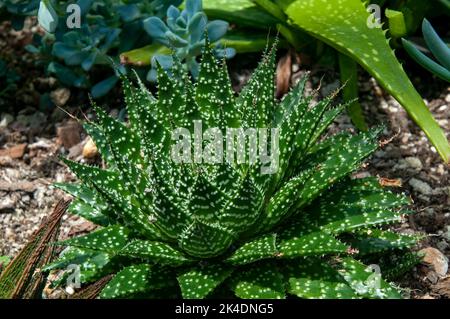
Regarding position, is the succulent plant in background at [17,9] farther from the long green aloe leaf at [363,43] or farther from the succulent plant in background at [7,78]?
the long green aloe leaf at [363,43]

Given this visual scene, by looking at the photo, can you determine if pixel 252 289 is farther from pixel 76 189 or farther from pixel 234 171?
pixel 76 189

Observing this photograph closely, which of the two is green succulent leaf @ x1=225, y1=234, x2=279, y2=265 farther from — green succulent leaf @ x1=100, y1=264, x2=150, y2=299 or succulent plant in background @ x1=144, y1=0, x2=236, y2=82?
succulent plant in background @ x1=144, y1=0, x2=236, y2=82

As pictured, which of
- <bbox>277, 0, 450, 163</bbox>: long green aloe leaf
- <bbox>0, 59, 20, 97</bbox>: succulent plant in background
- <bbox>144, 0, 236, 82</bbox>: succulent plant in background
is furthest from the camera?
<bbox>0, 59, 20, 97</bbox>: succulent plant in background

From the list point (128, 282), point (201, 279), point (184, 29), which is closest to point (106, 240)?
point (128, 282)

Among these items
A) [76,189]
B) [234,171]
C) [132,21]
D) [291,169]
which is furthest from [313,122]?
[132,21]

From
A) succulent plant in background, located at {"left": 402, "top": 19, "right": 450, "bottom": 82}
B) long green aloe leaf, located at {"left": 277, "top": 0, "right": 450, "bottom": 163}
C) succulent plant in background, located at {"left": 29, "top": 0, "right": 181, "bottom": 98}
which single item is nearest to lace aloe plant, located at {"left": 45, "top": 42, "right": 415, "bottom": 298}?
long green aloe leaf, located at {"left": 277, "top": 0, "right": 450, "bottom": 163}

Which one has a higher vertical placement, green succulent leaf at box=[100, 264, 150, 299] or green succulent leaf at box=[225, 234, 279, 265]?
green succulent leaf at box=[225, 234, 279, 265]
